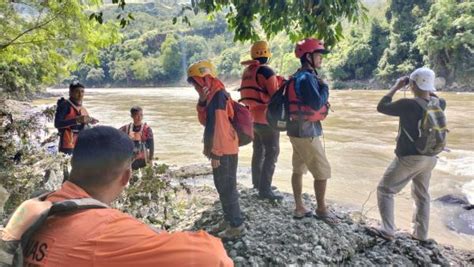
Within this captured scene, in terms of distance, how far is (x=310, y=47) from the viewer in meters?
4.19

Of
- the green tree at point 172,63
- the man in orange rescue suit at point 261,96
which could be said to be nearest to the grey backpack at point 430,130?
the man in orange rescue suit at point 261,96

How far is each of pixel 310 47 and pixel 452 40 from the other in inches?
2055

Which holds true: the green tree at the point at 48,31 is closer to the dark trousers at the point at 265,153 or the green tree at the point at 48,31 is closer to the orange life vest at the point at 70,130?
the orange life vest at the point at 70,130

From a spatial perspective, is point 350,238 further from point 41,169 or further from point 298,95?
point 41,169

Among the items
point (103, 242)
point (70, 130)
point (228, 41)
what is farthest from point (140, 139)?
point (228, 41)

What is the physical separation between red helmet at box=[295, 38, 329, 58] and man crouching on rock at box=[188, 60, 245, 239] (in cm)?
91

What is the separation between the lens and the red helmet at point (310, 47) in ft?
13.6

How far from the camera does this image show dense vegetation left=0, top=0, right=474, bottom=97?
15.1ft

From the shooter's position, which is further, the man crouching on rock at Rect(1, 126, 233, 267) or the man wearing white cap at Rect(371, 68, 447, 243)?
the man wearing white cap at Rect(371, 68, 447, 243)

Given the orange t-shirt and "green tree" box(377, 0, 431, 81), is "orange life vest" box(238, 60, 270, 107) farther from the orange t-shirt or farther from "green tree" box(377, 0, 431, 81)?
"green tree" box(377, 0, 431, 81)

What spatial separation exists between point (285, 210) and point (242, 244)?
0.95 meters

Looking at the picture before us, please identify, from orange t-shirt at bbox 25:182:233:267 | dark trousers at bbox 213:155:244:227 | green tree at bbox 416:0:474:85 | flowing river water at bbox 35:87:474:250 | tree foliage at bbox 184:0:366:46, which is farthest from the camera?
green tree at bbox 416:0:474:85

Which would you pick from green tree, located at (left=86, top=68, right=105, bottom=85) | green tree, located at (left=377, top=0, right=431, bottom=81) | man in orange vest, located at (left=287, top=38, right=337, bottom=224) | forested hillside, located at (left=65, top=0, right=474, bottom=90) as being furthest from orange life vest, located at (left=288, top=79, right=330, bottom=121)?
green tree, located at (left=86, top=68, right=105, bottom=85)

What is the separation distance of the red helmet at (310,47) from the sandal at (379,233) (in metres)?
2.00
